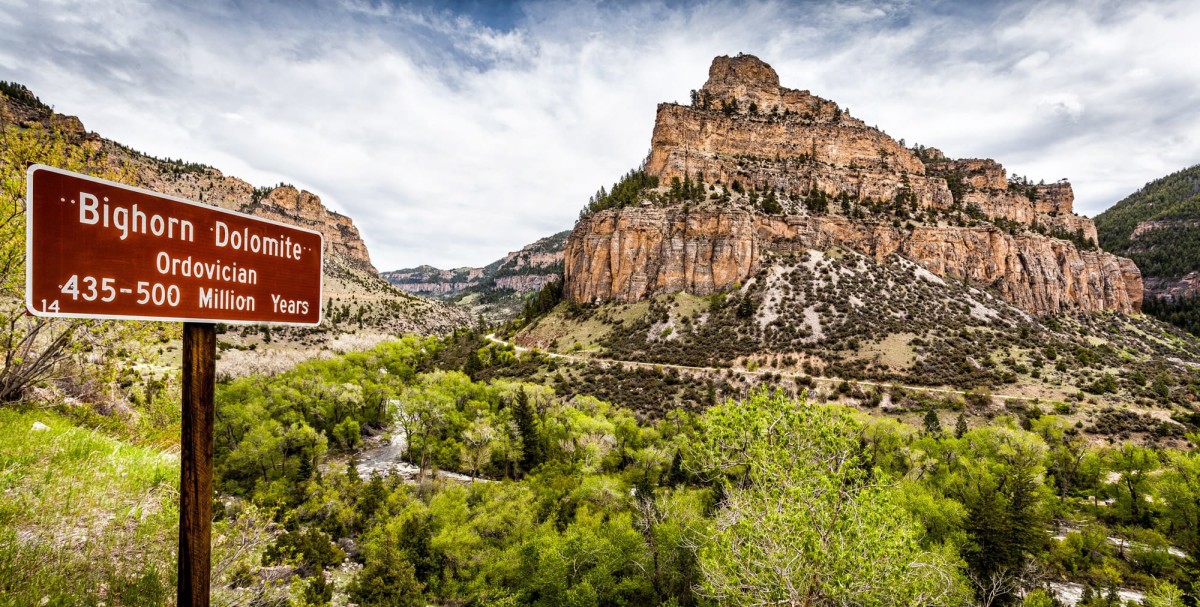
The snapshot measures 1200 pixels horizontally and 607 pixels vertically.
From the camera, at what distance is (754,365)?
53.7m

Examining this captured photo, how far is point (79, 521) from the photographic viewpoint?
6.24 meters

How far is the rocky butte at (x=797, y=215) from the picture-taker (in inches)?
3059

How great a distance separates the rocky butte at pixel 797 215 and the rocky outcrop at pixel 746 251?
0.23 meters

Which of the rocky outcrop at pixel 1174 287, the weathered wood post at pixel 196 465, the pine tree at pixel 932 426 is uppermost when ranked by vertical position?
the rocky outcrop at pixel 1174 287

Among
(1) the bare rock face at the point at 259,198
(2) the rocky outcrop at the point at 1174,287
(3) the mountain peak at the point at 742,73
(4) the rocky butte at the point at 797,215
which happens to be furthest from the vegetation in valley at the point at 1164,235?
(1) the bare rock face at the point at 259,198

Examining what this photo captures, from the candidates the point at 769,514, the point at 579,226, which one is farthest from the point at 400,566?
the point at 579,226

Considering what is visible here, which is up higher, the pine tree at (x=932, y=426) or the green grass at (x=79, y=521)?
the green grass at (x=79, y=521)

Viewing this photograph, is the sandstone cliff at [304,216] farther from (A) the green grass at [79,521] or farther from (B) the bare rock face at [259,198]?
(A) the green grass at [79,521]

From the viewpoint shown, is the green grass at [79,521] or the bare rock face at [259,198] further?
the bare rock face at [259,198]

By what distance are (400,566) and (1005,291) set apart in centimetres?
10758

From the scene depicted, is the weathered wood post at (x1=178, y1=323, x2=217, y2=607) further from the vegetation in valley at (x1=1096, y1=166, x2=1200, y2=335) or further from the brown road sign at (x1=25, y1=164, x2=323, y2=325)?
the vegetation in valley at (x1=1096, y1=166, x2=1200, y2=335)

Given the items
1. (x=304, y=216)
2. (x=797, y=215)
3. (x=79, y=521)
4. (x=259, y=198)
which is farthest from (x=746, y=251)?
(x=304, y=216)

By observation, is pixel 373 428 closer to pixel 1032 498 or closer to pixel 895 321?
pixel 1032 498

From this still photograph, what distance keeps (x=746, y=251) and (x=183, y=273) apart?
76.1 meters
